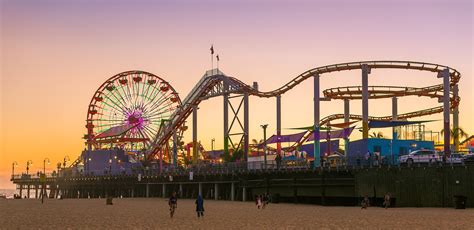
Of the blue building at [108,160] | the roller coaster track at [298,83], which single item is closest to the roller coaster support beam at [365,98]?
the roller coaster track at [298,83]

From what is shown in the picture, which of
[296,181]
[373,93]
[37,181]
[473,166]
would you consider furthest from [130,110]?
[473,166]

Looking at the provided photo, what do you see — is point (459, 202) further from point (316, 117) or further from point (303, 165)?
point (316, 117)

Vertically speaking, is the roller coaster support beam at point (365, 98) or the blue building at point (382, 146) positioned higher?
the roller coaster support beam at point (365, 98)

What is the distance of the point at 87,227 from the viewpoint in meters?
30.9

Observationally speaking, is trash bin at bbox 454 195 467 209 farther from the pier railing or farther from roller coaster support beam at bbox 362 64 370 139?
roller coaster support beam at bbox 362 64 370 139

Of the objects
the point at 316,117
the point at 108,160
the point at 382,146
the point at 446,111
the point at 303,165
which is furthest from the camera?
the point at 108,160

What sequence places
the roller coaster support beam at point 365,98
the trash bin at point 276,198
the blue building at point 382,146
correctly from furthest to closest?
the blue building at point 382,146 < the roller coaster support beam at point 365,98 < the trash bin at point 276,198

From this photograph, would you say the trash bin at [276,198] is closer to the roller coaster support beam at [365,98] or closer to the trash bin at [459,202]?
the roller coaster support beam at [365,98]

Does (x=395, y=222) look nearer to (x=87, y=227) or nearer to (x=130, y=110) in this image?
(x=87, y=227)

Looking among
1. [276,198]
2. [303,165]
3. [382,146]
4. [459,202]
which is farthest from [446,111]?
[459,202]

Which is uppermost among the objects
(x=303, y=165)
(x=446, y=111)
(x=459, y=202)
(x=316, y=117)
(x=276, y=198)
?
(x=316, y=117)

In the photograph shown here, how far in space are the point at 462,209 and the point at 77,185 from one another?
77.1 metres

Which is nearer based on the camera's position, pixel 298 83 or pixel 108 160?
pixel 298 83

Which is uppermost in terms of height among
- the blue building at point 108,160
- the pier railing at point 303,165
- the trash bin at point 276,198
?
the blue building at point 108,160
